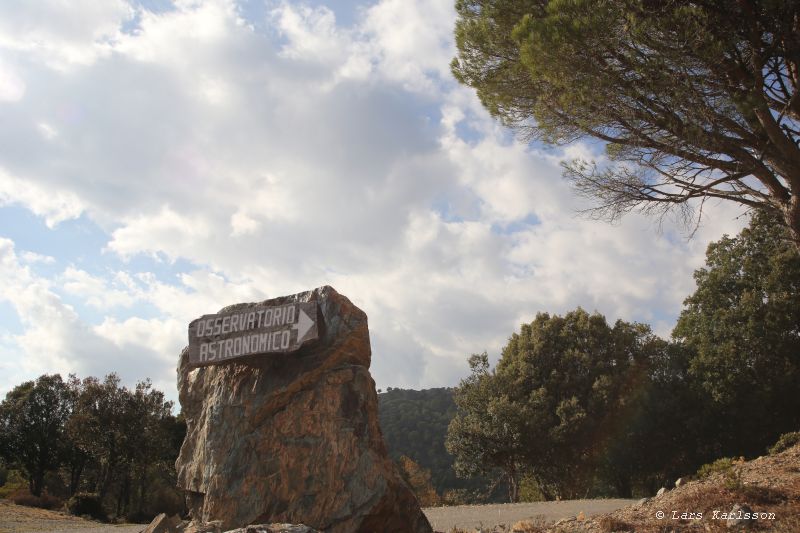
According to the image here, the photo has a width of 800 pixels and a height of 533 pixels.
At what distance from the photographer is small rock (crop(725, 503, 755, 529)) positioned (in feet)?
19.1

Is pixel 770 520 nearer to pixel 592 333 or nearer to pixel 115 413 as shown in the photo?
pixel 592 333

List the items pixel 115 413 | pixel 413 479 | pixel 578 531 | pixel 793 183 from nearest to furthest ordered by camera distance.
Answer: pixel 578 531 < pixel 793 183 < pixel 115 413 < pixel 413 479

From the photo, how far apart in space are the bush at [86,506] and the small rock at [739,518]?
845 inches

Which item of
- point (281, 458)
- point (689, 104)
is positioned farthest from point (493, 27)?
point (281, 458)

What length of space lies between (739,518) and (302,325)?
564 cm

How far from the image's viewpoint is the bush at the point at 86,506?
21047 millimetres

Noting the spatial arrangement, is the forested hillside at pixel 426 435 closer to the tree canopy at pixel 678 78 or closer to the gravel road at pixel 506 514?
the gravel road at pixel 506 514

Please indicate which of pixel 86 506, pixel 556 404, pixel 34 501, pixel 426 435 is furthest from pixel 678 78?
pixel 426 435

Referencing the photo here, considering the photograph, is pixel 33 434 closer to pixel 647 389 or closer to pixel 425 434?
pixel 425 434

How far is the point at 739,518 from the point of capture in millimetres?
5871

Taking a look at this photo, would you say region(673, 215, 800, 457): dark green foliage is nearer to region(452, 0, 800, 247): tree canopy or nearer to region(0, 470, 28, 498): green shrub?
region(452, 0, 800, 247): tree canopy

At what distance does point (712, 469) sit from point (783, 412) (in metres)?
13.9

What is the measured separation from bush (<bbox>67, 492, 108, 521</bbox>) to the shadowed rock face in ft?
51.5

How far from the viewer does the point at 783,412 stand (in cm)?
2259
